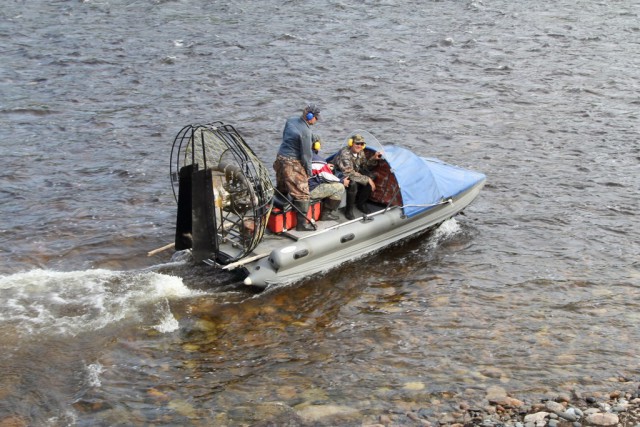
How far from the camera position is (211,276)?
12.7 m

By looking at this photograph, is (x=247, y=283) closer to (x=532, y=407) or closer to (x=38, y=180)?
(x=532, y=407)

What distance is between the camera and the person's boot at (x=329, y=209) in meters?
13.1

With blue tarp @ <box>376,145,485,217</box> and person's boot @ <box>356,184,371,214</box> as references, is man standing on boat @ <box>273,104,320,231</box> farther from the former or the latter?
blue tarp @ <box>376,145,485,217</box>

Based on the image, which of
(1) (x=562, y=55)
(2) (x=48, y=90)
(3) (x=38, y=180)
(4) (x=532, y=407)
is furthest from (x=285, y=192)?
(1) (x=562, y=55)

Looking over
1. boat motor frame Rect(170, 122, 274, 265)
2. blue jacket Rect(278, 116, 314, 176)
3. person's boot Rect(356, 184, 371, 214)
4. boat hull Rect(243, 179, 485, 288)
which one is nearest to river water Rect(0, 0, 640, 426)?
boat hull Rect(243, 179, 485, 288)

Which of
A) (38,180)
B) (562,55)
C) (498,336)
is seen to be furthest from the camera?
(562,55)

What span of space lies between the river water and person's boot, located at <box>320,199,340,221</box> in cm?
88

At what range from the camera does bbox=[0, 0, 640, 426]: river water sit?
1023cm

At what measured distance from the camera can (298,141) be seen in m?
12.3

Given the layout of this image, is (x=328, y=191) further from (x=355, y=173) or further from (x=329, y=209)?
(x=355, y=173)

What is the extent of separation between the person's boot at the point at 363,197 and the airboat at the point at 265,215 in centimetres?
13

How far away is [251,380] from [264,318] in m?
1.63

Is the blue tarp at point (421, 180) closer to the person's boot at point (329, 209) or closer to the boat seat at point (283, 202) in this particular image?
the person's boot at point (329, 209)

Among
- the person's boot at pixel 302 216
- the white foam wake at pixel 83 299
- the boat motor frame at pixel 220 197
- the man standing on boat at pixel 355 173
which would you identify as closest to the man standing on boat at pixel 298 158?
the person's boot at pixel 302 216
